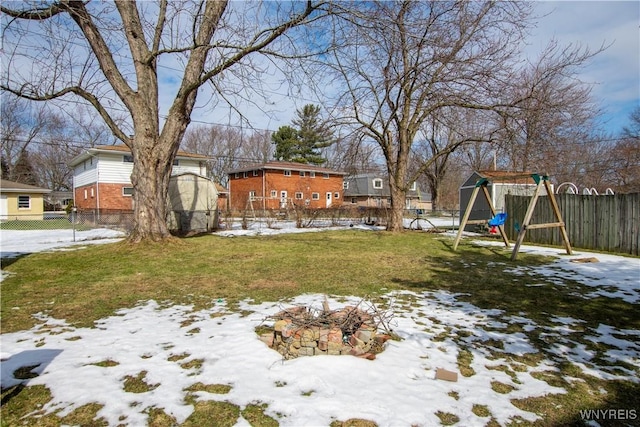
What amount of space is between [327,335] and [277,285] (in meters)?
2.91

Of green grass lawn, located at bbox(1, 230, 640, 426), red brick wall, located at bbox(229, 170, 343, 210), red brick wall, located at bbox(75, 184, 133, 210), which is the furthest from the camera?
red brick wall, located at bbox(229, 170, 343, 210)

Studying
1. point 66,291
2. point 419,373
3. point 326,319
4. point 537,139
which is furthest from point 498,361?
point 537,139

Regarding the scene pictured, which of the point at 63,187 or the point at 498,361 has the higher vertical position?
the point at 63,187

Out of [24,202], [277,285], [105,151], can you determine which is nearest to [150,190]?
[277,285]

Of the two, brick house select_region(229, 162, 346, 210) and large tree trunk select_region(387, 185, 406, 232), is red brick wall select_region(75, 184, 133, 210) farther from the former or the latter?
large tree trunk select_region(387, 185, 406, 232)

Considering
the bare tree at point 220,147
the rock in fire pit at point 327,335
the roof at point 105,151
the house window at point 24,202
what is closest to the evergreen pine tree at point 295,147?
the bare tree at point 220,147

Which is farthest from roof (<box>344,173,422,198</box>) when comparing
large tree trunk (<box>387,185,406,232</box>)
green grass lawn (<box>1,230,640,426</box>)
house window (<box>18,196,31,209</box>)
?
green grass lawn (<box>1,230,640,426</box>)

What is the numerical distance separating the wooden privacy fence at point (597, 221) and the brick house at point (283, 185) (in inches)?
816

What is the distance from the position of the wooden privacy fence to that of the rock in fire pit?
986cm

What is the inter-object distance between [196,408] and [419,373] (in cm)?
181

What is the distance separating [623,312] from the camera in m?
4.60

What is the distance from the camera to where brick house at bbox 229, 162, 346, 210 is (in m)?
33.5

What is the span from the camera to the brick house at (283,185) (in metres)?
33.5

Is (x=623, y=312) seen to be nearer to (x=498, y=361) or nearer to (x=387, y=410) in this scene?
(x=498, y=361)
